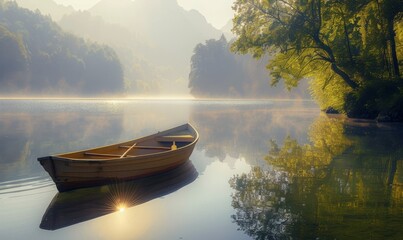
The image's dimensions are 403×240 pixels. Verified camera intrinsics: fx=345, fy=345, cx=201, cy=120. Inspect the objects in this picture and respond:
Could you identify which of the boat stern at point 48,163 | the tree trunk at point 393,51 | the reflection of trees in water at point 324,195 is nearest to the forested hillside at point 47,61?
the tree trunk at point 393,51

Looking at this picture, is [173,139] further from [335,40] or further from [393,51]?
[335,40]

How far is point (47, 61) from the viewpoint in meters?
121

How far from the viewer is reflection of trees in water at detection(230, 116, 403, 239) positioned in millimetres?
8195

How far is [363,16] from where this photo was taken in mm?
34469

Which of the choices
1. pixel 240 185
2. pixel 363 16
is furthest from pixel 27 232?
pixel 363 16

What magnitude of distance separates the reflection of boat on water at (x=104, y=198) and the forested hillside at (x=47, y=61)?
10601cm

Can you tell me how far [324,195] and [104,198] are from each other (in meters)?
6.97

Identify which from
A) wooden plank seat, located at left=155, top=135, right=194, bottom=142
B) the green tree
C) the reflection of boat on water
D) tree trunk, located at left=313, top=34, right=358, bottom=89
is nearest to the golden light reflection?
the reflection of boat on water

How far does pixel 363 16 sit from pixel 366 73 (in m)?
5.73

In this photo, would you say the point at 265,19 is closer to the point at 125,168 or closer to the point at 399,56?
the point at 399,56

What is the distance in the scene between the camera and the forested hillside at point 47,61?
105519 millimetres

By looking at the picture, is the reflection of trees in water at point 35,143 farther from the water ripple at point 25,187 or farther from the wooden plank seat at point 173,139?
the wooden plank seat at point 173,139

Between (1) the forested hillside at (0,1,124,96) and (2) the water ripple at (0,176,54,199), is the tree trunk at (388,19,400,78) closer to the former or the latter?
(2) the water ripple at (0,176,54,199)

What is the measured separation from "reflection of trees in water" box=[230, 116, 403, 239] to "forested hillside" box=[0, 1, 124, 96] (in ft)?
353
